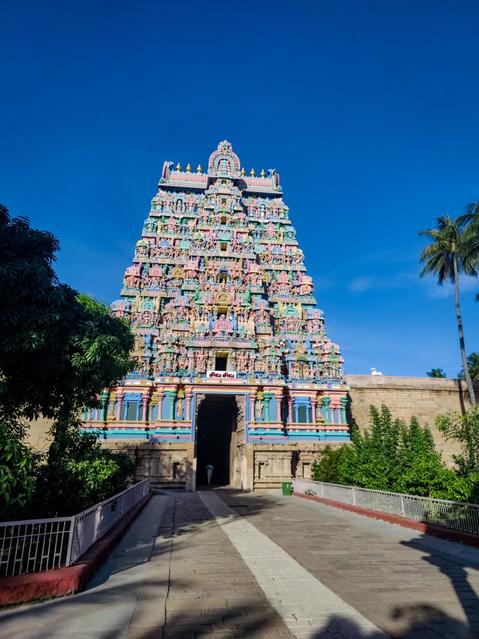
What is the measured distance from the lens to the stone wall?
107ft

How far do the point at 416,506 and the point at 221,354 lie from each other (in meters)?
19.3

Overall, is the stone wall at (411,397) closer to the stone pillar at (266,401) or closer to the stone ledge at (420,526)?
the stone pillar at (266,401)

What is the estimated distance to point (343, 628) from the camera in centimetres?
502

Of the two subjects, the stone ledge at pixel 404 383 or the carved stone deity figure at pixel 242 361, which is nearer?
the carved stone deity figure at pixel 242 361

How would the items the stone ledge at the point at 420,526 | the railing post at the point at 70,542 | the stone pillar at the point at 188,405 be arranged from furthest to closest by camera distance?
the stone pillar at the point at 188,405
the stone ledge at the point at 420,526
the railing post at the point at 70,542

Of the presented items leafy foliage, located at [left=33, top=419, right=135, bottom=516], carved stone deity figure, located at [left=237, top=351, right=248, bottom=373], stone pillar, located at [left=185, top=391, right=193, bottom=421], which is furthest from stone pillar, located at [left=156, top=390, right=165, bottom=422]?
leafy foliage, located at [left=33, top=419, right=135, bottom=516]

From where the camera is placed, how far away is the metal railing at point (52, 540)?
607 cm

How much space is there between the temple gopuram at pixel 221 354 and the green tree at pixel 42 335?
16652 millimetres

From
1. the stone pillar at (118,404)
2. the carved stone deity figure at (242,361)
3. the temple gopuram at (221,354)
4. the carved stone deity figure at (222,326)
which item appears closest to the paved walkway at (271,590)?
the temple gopuram at (221,354)

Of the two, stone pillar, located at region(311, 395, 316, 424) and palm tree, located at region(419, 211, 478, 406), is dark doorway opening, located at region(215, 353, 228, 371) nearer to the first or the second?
stone pillar, located at region(311, 395, 316, 424)

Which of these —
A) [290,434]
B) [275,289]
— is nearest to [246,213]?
[275,289]

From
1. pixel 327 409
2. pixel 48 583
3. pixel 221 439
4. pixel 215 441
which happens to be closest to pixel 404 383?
pixel 327 409

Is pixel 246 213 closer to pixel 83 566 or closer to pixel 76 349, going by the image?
pixel 76 349

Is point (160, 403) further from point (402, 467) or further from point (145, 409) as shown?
point (402, 467)
